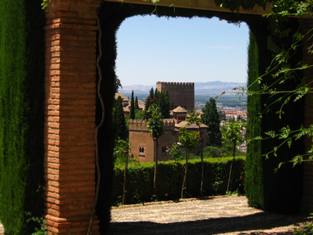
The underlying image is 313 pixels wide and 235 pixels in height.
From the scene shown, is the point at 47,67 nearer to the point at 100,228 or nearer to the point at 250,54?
the point at 100,228

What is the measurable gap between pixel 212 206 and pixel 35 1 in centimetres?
595

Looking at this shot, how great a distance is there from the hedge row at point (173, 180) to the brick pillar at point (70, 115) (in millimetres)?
5371

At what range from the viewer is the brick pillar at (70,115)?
254 inches

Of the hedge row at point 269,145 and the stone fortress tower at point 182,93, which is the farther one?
the stone fortress tower at point 182,93

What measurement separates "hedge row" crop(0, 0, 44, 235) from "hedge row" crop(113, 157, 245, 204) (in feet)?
17.3

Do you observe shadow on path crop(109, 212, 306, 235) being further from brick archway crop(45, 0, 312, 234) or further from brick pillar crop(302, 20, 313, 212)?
brick archway crop(45, 0, 312, 234)

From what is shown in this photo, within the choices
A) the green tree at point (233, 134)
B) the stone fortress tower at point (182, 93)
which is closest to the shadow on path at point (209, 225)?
the green tree at point (233, 134)

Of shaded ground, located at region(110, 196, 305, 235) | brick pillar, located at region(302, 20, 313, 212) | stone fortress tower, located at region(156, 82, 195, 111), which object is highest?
stone fortress tower, located at region(156, 82, 195, 111)

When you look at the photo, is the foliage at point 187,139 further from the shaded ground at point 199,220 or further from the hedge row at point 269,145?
the hedge row at point 269,145

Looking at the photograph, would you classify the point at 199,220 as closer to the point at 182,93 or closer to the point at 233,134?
the point at 233,134

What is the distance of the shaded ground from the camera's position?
25.9 feet

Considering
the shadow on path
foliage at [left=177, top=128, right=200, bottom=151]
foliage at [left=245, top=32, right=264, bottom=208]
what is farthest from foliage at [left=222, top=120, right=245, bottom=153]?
the shadow on path

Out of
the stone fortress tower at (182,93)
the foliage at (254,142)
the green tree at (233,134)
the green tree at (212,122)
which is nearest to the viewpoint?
the foliage at (254,142)

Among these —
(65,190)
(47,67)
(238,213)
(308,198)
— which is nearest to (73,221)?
(65,190)
